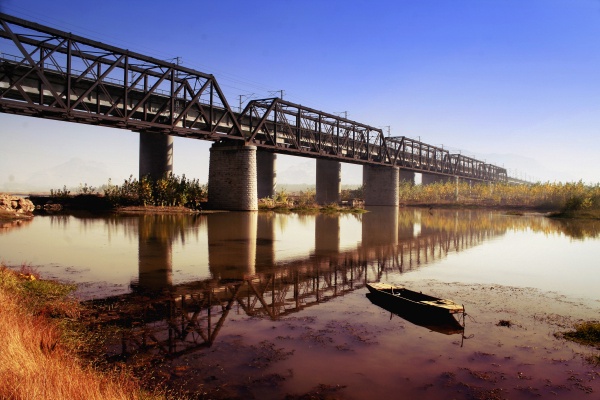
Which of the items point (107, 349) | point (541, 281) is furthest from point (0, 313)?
point (541, 281)

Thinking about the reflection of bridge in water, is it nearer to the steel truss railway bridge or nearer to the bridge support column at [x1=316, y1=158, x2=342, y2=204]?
the steel truss railway bridge

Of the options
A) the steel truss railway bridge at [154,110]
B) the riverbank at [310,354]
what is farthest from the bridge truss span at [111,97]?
the riverbank at [310,354]

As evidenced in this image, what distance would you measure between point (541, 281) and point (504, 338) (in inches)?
283

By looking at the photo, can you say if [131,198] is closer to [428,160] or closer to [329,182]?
[329,182]

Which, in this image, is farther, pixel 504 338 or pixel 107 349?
pixel 504 338

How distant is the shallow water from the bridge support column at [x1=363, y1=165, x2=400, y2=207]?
5768cm

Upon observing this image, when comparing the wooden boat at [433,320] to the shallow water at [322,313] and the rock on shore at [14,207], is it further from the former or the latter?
the rock on shore at [14,207]

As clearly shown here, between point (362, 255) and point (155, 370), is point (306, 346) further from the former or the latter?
point (362, 255)

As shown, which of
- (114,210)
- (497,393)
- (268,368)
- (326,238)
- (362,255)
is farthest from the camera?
(114,210)

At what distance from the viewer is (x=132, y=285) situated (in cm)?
1251

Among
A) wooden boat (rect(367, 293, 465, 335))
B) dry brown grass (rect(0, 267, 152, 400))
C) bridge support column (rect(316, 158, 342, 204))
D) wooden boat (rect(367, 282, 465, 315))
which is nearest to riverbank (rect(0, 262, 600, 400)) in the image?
dry brown grass (rect(0, 267, 152, 400))

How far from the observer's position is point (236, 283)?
1314 cm

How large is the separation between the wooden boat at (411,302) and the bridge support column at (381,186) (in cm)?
6892

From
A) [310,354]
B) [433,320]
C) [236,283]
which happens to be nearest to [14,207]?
[236,283]
